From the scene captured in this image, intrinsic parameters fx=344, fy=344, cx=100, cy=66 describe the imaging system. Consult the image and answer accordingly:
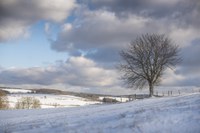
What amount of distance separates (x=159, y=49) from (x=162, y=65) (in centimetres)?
287

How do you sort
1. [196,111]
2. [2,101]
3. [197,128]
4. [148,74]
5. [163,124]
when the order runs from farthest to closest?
[2,101] → [148,74] → [196,111] → [163,124] → [197,128]

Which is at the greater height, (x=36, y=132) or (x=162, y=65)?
(x=162, y=65)

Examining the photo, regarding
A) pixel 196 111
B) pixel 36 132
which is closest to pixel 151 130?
pixel 196 111

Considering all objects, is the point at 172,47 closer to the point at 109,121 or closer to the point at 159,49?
the point at 159,49

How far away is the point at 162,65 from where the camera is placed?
57.4 meters

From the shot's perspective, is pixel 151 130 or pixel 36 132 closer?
pixel 151 130

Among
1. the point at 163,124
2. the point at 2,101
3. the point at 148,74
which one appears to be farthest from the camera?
the point at 2,101

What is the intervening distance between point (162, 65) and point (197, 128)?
145 feet

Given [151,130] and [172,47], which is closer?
[151,130]

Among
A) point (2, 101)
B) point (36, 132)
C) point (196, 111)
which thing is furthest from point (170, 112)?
point (2, 101)

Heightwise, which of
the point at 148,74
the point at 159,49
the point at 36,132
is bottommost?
the point at 36,132

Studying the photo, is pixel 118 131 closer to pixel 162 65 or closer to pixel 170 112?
pixel 170 112

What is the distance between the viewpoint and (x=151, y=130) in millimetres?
14492

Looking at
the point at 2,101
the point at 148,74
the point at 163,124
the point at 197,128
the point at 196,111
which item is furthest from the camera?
the point at 2,101
